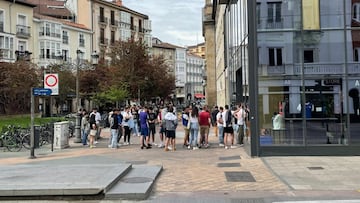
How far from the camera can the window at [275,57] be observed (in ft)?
52.1

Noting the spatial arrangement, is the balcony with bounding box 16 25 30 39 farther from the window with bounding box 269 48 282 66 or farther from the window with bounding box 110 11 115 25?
the window with bounding box 269 48 282 66

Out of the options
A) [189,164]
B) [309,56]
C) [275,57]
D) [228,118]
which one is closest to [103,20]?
[228,118]

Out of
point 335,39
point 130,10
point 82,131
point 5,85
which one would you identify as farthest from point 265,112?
point 130,10

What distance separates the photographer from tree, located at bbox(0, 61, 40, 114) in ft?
135

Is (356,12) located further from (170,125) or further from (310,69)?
(170,125)

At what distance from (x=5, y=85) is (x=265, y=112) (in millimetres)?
32717

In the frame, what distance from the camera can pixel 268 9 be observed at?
628 inches

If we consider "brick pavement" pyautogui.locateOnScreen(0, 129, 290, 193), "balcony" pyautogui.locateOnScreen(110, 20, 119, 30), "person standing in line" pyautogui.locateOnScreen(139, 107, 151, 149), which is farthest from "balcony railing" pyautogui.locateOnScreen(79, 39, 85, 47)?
"person standing in line" pyautogui.locateOnScreen(139, 107, 151, 149)

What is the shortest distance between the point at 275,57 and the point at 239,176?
577 cm

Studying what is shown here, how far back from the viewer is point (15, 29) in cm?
5409

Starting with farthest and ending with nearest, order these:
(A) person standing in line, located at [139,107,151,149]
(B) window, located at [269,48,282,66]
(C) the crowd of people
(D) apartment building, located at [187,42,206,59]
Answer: (D) apartment building, located at [187,42,206,59], (A) person standing in line, located at [139,107,151,149], (C) the crowd of people, (B) window, located at [269,48,282,66]

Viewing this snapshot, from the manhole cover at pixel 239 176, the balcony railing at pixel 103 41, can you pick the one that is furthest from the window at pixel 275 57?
the balcony railing at pixel 103 41

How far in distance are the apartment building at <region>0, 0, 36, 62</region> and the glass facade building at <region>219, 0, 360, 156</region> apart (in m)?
37.7

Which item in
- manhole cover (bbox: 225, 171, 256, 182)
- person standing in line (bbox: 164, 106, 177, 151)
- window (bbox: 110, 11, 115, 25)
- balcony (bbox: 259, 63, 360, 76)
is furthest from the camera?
window (bbox: 110, 11, 115, 25)
